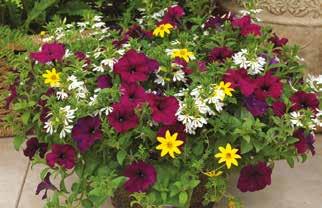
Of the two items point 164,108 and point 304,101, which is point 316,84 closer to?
point 304,101

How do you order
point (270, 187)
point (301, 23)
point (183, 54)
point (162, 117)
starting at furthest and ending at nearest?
1. point (301, 23)
2. point (270, 187)
3. point (183, 54)
4. point (162, 117)

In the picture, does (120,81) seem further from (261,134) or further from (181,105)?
(261,134)

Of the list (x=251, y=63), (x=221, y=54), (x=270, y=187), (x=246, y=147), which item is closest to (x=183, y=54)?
(x=221, y=54)

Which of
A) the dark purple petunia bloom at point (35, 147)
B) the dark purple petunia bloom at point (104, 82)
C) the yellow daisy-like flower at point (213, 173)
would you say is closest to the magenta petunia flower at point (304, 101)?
the yellow daisy-like flower at point (213, 173)

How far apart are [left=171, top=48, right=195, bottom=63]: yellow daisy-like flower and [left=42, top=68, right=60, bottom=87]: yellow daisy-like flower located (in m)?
Result: 0.45

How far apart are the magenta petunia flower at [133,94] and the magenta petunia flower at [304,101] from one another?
57cm

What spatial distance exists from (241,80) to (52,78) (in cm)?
71

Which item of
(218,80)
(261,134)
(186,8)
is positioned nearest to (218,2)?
(186,8)

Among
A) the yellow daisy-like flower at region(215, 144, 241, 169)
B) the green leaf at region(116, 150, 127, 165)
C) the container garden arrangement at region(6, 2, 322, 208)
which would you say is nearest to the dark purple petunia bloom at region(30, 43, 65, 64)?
the container garden arrangement at region(6, 2, 322, 208)

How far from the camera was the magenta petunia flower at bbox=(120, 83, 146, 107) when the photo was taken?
7.92 ft

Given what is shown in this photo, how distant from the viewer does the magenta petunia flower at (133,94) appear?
241cm

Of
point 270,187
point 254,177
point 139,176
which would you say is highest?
point 139,176

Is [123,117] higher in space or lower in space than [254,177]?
higher

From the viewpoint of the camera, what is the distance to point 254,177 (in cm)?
251
